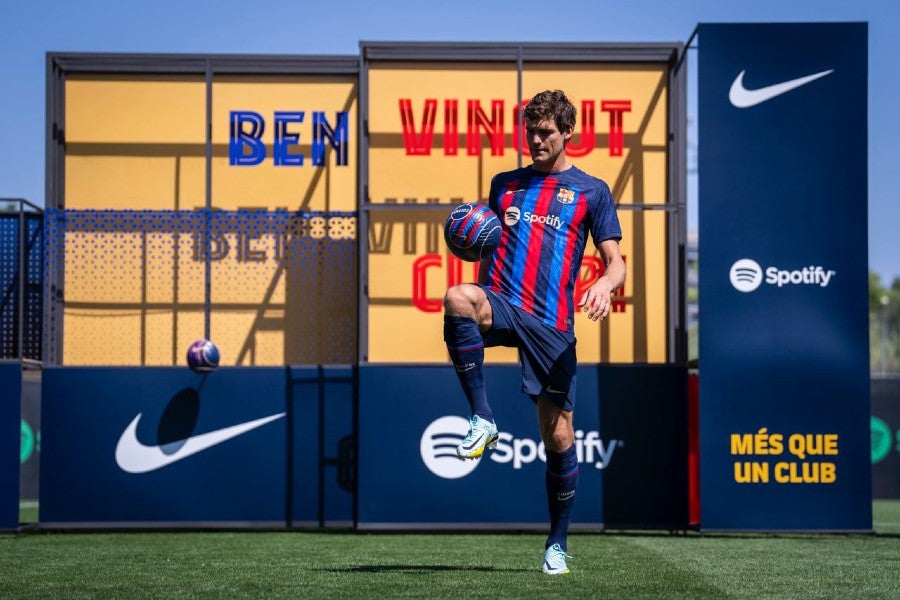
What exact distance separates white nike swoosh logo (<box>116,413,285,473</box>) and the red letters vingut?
277 centimetres

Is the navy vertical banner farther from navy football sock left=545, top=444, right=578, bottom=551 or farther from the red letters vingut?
navy football sock left=545, top=444, right=578, bottom=551

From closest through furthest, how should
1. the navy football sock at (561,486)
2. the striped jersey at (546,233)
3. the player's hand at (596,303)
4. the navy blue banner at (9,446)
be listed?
the player's hand at (596,303), the striped jersey at (546,233), the navy football sock at (561,486), the navy blue banner at (9,446)

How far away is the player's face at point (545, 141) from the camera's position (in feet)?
20.7

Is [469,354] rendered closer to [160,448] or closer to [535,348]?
[535,348]

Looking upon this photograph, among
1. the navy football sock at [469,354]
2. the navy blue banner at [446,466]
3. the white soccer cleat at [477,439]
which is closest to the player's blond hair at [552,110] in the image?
the navy football sock at [469,354]

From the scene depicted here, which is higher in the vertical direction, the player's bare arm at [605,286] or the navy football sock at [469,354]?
the player's bare arm at [605,286]

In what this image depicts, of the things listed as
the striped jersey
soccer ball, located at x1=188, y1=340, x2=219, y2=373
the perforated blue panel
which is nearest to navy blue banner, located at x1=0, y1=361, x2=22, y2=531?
the perforated blue panel

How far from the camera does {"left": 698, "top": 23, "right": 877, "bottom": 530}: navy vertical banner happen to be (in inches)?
385

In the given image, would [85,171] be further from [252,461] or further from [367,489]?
[367,489]

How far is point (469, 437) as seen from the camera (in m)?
5.84

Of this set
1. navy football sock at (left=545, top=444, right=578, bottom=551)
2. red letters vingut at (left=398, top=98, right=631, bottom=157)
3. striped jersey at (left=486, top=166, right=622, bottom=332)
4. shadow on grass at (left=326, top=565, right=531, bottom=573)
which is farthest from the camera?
red letters vingut at (left=398, top=98, right=631, bottom=157)

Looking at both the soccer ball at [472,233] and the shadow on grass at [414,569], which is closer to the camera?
the soccer ball at [472,233]

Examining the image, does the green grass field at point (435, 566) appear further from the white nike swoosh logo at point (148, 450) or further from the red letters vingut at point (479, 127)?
the red letters vingut at point (479, 127)

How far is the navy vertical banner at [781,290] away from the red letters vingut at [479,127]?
1.14m
